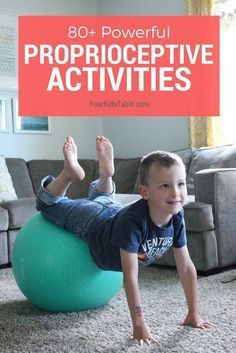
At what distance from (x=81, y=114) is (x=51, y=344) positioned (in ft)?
11.6

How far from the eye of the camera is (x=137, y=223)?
1.72m

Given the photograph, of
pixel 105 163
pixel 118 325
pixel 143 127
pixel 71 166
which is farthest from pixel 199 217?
pixel 143 127

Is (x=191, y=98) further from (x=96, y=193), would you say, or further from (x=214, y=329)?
(x=214, y=329)

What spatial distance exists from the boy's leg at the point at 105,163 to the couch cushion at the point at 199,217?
0.73m

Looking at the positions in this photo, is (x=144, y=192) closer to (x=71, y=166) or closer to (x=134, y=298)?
(x=134, y=298)

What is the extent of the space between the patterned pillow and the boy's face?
2000 millimetres

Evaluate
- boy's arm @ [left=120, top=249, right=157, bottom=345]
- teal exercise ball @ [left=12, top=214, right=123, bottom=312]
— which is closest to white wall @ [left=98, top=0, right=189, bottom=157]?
teal exercise ball @ [left=12, top=214, right=123, bottom=312]

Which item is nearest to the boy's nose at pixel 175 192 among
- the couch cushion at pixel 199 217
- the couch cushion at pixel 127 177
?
the couch cushion at pixel 199 217

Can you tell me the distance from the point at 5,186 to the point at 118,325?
199cm

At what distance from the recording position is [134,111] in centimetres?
482

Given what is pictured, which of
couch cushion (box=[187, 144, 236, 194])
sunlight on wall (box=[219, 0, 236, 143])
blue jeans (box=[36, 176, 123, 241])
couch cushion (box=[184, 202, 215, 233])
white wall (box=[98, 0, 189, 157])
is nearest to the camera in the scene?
blue jeans (box=[36, 176, 123, 241])

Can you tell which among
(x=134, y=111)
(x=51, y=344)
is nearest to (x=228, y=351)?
(x=51, y=344)

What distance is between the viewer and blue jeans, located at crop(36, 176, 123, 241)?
6.39 ft

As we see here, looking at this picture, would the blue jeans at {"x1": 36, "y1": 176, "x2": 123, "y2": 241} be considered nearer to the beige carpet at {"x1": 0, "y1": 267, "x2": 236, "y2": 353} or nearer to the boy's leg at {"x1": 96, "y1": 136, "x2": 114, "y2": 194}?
the boy's leg at {"x1": 96, "y1": 136, "x2": 114, "y2": 194}
